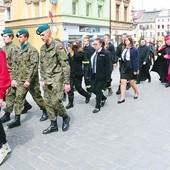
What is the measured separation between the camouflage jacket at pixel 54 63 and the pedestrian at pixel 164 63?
6.75 metres

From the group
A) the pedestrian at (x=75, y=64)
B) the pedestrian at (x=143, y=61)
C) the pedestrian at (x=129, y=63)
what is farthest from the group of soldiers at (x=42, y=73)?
the pedestrian at (x=143, y=61)

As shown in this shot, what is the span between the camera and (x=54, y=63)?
5.44 m

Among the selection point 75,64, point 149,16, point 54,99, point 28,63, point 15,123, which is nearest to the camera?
point 54,99

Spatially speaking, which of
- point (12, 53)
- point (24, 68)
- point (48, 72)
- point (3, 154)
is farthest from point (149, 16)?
point (3, 154)

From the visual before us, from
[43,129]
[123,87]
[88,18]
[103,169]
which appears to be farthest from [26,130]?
[88,18]

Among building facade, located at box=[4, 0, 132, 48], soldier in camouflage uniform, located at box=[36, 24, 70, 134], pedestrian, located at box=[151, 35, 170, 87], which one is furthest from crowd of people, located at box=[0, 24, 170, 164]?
building facade, located at box=[4, 0, 132, 48]

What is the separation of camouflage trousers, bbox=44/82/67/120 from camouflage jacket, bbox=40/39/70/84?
0.37ft

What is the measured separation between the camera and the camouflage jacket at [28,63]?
5699 mm

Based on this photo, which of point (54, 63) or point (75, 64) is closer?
point (54, 63)

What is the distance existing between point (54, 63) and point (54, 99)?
64cm

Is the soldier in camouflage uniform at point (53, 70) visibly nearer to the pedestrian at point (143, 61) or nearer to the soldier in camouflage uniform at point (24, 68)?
the soldier in camouflage uniform at point (24, 68)

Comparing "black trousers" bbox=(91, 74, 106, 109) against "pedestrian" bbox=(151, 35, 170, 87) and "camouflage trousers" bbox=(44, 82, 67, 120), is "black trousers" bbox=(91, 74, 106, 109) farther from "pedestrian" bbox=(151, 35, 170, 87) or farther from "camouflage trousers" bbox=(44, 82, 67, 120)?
"pedestrian" bbox=(151, 35, 170, 87)

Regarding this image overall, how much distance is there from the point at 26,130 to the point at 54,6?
2478 centimetres

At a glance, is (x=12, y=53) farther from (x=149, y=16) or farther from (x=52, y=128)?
(x=149, y=16)
